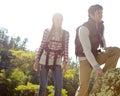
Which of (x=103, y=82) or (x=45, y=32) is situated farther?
(x=45, y=32)

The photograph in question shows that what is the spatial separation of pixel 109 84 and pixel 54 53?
2.68 m

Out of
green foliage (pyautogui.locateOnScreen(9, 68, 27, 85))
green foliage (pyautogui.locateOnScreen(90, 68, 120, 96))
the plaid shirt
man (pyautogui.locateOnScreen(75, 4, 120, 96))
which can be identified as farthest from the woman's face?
green foliage (pyautogui.locateOnScreen(9, 68, 27, 85))

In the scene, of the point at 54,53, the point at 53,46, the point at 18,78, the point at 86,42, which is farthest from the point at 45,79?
the point at 18,78

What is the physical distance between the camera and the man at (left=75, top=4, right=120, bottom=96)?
5391 millimetres

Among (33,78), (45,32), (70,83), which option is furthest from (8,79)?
(45,32)

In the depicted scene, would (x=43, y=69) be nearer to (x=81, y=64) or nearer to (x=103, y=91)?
(x=81, y=64)

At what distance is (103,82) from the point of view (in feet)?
15.0

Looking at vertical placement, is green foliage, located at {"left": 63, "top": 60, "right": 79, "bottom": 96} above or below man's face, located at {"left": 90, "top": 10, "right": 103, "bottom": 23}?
below

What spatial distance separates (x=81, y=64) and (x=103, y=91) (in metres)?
1.13

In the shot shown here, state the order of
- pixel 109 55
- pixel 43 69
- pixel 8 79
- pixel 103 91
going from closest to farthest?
pixel 103 91 → pixel 109 55 → pixel 43 69 → pixel 8 79

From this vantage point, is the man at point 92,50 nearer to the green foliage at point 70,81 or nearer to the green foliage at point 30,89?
the green foliage at point 30,89

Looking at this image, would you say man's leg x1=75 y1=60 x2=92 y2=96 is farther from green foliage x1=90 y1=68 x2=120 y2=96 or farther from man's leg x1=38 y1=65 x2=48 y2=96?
man's leg x1=38 y1=65 x2=48 y2=96

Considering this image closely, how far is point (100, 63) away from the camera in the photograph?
5566mm

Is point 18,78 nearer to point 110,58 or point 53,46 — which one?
point 53,46
